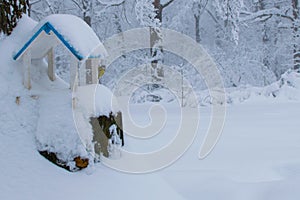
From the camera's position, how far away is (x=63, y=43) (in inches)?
111

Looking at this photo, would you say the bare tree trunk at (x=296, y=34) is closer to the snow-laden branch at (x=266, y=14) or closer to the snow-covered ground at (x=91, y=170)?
the snow-laden branch at (x=266, y=14)

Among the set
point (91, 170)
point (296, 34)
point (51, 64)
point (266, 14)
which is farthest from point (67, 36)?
point (266, 14)

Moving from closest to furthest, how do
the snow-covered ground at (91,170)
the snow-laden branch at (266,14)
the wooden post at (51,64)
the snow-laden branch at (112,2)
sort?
the snow-covered ground at (91,170)
the wooden post at (51,64)
the snow-laden branch at (112,2)
the snow-laden branch at (266,14)

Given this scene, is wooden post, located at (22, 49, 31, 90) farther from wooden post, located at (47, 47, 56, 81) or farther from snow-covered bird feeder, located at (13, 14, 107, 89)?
wooden post, located at (47, 47, 56, 81)

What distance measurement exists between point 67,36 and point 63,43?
7 cm

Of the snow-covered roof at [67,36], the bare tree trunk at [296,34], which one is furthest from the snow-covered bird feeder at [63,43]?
the bare tree trunk at [296,34]

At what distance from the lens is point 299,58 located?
1114cm

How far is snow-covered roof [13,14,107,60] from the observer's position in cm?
281

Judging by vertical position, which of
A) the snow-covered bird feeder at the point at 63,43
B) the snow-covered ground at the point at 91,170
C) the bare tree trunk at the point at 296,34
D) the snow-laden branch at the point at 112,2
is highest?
the snow-laden branch at the point at 112,2

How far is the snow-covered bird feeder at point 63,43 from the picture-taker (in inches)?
111

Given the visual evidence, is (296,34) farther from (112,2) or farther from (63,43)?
(63,43)

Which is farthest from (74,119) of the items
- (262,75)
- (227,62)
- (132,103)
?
(262,75)

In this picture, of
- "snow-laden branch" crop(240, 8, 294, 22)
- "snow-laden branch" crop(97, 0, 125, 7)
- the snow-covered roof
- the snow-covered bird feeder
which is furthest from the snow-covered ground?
"snow-laden branch" crop(240, 8, 294, 22)

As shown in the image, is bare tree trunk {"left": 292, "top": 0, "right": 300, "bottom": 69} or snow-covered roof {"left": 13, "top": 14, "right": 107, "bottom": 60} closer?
snow-covered roof {"left": 13, "top": 14, "right": 107, "bottom": 60}
